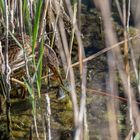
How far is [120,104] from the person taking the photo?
7.07ft

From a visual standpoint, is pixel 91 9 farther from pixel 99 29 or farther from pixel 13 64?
pixel 13 64

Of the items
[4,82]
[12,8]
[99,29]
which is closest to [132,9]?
[99,29]

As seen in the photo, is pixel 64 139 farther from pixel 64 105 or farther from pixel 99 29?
pixel 99 29

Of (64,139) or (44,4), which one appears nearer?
(44,4)

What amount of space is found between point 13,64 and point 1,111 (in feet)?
0.84

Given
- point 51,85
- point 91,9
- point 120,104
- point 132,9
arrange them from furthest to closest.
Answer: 1. point 91,9
2. point 132,9
3. point 51,85
4. point 120,104

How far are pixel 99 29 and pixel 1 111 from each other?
3.18 ft

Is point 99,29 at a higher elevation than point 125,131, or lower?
higher

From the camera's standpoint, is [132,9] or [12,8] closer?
[12,8]

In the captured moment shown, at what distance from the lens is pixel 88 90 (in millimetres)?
2230

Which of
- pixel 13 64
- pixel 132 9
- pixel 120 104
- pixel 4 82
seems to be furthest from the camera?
pixel 132 9

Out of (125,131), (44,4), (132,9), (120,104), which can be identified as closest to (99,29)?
(132,9)

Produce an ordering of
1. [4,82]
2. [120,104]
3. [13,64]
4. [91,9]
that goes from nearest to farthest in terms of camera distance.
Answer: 1. [4,82]
2. [13,64]
3. [120,104]
4. [91,9]

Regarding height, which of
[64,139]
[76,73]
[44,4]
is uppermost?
[44,4]
